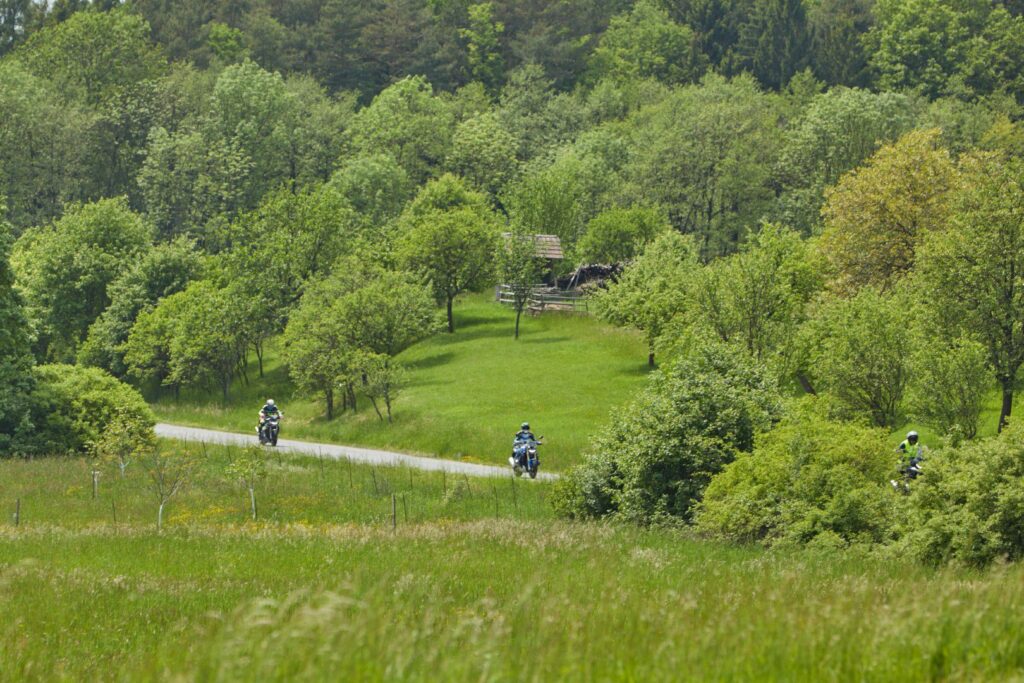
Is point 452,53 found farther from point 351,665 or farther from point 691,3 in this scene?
point 351,665

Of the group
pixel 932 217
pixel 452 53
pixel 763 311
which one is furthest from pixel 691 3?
pixel 763 311

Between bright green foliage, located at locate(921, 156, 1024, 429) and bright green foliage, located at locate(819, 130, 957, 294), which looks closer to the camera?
bright green foliage, located at locate(921, 156, 1024, 429)

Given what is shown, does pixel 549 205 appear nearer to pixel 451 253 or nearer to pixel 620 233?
pixel 620 233

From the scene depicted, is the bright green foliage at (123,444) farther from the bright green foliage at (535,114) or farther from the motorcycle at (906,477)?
the bright green foliage at (535,114)

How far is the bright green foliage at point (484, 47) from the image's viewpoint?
142375 mm

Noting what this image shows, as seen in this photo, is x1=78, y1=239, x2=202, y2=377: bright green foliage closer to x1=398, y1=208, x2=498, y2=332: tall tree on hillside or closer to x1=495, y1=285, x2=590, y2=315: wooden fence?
x1=398, y1=208, x2=498, y2=332: tall tree on hillside

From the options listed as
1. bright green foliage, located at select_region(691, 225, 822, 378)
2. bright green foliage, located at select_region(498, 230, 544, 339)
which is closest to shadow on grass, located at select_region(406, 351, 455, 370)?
bright green foliage, located at select_region(498, 230, 544, 339)

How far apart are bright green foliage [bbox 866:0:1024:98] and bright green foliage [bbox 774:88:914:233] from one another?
49.2 feet

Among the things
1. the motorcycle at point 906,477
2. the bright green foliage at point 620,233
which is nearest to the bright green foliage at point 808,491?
the motorcycle at point 906,477

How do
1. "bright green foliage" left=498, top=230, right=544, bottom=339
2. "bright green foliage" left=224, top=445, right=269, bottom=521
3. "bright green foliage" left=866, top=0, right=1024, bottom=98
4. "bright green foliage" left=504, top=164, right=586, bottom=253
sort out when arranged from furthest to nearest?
"bright green foliage" left=866, top=0, right=1024, bottom=98 < "bright green foliage" left=504, top=164, right=586, bottom=253 < "bright green foliage" left=498, top=230, right=544, bottom=339 < "bright green foliage" left=224, top=445, right=269, bottom=521

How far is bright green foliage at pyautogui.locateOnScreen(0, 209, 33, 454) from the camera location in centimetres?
4822

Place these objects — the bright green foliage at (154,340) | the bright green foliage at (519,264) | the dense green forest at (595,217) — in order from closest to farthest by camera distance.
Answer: the dense green forest at (595,217) < the bright green foliage at (154,340) < the bright green foliage at (519,264)

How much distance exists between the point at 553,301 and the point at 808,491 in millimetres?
63048

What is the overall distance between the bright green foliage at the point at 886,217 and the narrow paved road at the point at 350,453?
22644 mm
